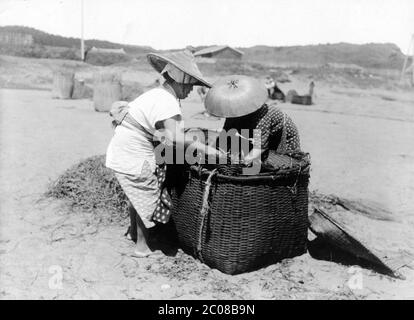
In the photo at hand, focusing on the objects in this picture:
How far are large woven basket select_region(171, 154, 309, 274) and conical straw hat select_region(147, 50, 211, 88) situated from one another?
2.12ft

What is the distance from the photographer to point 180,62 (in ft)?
9.93

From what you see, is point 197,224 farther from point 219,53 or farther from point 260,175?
point 219,53

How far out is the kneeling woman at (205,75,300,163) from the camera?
3064 mm

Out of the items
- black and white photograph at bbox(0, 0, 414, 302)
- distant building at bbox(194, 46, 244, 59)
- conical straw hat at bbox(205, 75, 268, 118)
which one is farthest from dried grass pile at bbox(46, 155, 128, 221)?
distant building at bbox(194, 46, 244, 59)

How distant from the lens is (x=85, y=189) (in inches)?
169

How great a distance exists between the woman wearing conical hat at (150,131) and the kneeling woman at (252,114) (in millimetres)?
171

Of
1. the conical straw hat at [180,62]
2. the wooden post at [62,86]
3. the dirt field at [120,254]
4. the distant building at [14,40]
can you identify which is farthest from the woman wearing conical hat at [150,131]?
the distant building at [14,40]

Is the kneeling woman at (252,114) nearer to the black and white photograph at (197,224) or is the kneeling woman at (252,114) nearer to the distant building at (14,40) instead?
the black and white photograph at (197,224)

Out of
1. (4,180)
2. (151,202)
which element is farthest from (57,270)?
(4,180)

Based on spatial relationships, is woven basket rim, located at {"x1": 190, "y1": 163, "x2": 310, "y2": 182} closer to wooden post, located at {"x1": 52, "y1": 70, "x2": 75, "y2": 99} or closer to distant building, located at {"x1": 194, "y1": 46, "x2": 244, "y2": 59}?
wooden post, located at {"x1": 52, "y1": 70, "x2": 75, "y2": 99}

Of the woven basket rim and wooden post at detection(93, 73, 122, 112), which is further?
wooden post at detection(93, 73, 122, 112)

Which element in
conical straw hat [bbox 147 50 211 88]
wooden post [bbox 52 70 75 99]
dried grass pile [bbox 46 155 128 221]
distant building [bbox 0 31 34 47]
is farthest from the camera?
distant building [bbox 0 31 34 47]

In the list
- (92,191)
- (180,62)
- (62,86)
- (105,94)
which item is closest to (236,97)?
(180,62)
